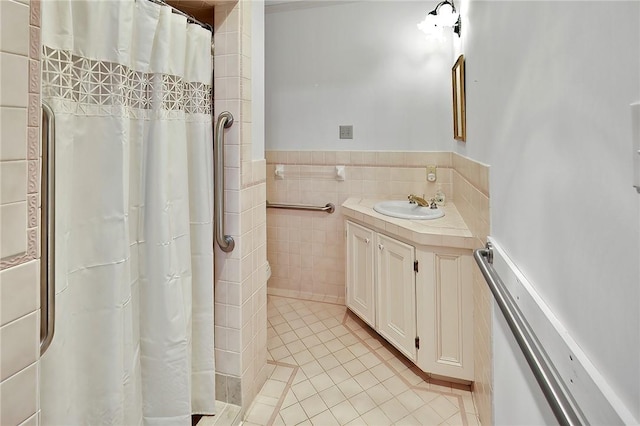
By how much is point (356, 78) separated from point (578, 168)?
2647 millimetres

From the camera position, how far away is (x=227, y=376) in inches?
70.1

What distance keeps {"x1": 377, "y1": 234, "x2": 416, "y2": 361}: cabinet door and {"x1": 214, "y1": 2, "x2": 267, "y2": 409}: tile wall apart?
84 centimetres

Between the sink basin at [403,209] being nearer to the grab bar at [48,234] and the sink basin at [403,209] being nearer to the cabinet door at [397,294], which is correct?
the cabinet door at [397,294]

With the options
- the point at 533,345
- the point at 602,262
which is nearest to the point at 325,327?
the point at 533,345

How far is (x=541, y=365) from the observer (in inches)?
28.7

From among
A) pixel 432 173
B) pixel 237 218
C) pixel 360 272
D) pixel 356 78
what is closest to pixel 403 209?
pixel 432 173

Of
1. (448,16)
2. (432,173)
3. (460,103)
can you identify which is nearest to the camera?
(460,103)

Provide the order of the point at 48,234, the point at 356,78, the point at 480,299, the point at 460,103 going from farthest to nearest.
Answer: the point at 356,78 → the point at 460,103 → the point at 480,299 → the point at 48,234

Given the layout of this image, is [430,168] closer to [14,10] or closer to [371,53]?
[371,53]

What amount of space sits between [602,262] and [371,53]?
2825 mm

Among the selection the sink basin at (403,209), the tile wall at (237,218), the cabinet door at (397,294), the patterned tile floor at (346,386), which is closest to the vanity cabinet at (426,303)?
the cabinet door at (397,294)

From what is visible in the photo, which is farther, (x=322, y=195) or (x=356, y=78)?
(x=322, y=195)

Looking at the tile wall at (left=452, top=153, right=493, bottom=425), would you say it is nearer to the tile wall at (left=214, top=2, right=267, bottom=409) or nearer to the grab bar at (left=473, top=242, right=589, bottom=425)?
the grab bar at (left=473, top=242, right=589, bottom=425)

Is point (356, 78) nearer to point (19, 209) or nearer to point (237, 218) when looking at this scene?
point (237, 218)
